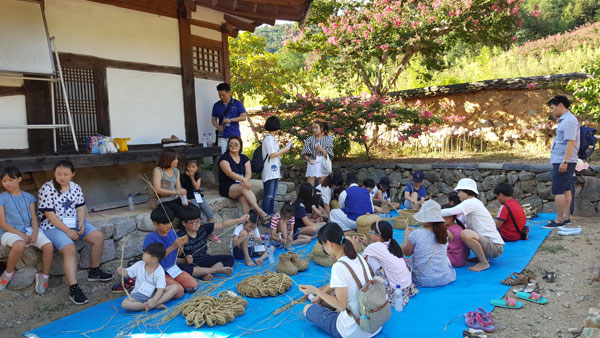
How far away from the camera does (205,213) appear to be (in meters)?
6.32

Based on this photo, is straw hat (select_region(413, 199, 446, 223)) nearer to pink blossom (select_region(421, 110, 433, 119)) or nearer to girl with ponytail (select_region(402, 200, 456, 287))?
girl with ponytail (select_region(402, 200, 456, 287))

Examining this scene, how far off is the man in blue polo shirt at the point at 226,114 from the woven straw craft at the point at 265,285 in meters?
3.46

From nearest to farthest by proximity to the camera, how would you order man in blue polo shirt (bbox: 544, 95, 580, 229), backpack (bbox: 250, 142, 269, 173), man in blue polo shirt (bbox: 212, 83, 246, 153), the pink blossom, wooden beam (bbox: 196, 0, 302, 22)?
1. man in blue polo shirt (bbox: 544, 95, 580, 229)
2. backpack (bbox: 250, 142, 269, 173)
3. wooden beam (bbox: 196, 0, 302, 22)
4. man in blue polo shirt (bbox: 212, 83, 246, 153)
5. the pink blossom

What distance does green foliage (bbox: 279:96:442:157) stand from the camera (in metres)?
9.92

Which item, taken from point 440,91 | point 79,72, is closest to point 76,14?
point 79,72

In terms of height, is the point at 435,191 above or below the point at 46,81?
below

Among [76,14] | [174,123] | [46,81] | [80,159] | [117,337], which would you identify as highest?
[76,14]

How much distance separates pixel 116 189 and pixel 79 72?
1872 mm

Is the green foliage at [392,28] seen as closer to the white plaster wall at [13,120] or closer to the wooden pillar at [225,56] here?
the wooden pillar at [225,56]

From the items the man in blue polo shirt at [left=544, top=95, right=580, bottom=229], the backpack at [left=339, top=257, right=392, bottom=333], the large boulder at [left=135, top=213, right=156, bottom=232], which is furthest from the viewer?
the man in blue polo shirt at [left=544, top=95, right=580, bottom=229]

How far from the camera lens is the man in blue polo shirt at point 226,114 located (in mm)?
7504

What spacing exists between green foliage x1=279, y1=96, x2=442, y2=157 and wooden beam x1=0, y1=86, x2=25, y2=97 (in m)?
5.61

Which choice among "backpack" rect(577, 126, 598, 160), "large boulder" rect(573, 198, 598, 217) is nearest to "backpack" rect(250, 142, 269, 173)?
"backpack" rect(577, 126, 598, 160)

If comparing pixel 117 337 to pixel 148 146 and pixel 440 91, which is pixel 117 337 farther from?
pixel 440 91
